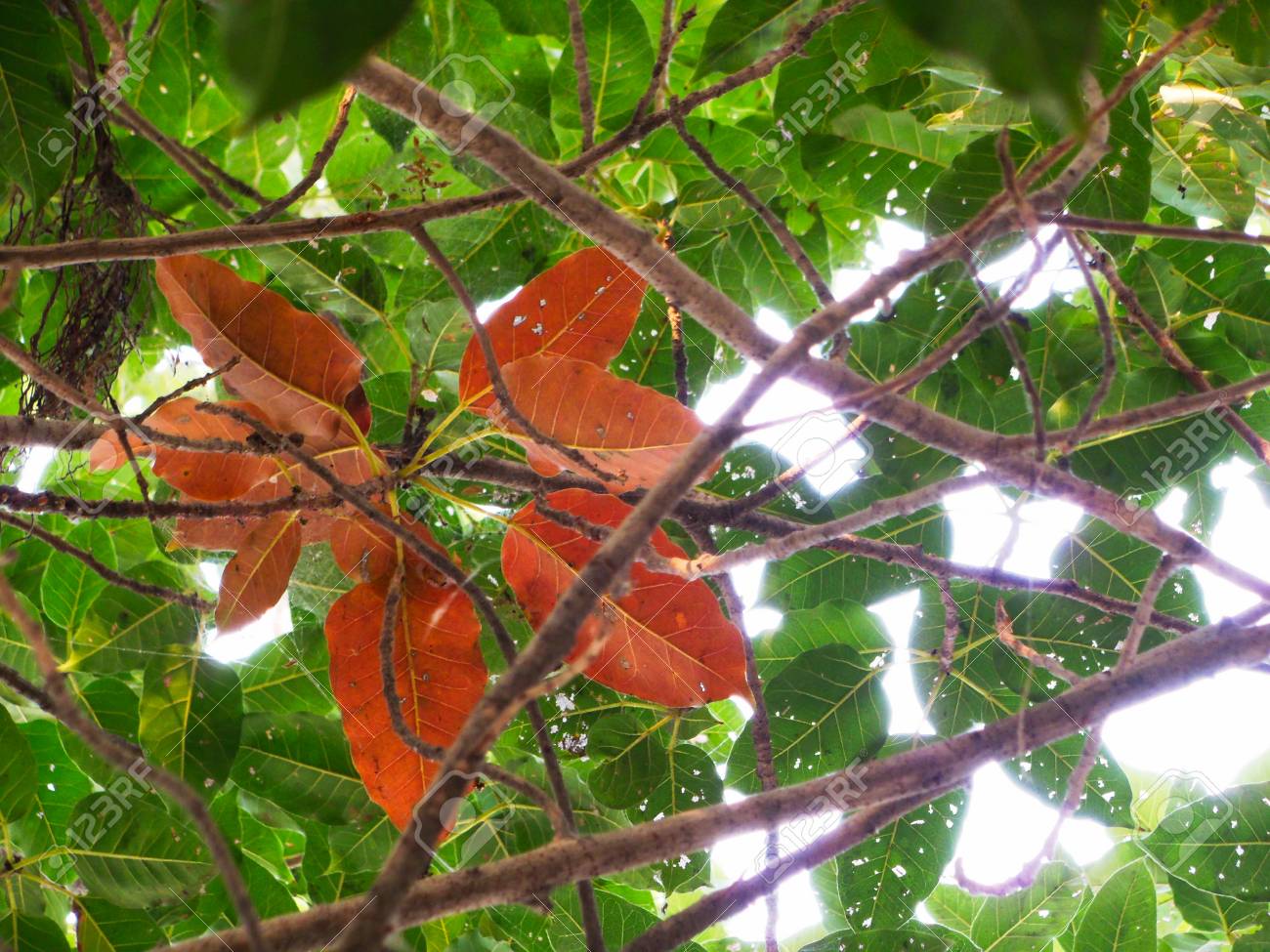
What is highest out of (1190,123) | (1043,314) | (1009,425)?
(1190,123)

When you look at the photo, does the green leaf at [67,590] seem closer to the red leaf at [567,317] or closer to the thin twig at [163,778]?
the red leaf at [567,317]

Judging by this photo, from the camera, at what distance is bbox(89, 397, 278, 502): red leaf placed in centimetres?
A: 94

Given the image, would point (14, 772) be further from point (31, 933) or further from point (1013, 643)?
point (1013, 643)

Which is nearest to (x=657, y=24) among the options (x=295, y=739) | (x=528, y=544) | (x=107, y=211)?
(x=107, y=211)

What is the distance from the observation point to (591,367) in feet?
2.78

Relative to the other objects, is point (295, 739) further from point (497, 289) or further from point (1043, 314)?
point (1043, 314)

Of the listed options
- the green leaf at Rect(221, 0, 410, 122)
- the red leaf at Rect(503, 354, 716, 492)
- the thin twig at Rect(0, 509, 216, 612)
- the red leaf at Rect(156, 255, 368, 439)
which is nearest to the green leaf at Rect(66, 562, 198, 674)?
the thin twig at Rect(0, 509, 216, 612)

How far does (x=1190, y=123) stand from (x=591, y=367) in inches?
36.3

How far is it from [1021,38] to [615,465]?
2.14ft

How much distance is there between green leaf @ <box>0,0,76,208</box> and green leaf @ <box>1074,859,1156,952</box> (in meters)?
1.57

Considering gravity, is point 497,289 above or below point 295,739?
above

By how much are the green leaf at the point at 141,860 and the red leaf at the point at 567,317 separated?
0.66m

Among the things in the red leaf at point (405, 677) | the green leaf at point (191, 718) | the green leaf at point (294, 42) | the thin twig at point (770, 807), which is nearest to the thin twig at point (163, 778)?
the thin twig at point (770, 807)

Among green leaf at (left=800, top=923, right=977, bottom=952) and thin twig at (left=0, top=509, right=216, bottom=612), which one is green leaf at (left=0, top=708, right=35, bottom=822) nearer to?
thin twig at (left=0, top=509, right=216, bottom=612)
